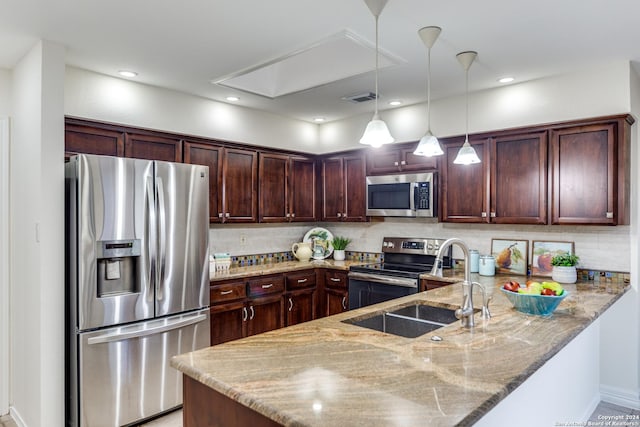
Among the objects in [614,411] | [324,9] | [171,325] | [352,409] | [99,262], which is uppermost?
[324,9]

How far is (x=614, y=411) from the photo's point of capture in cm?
313

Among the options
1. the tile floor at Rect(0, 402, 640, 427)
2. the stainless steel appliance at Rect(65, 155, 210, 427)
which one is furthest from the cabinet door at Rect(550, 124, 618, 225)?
the stainless steel appliance at Rect(65, 155, 210, 427)

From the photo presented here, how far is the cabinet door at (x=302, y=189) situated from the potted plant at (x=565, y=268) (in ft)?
8.43

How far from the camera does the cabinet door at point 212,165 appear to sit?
388 cm

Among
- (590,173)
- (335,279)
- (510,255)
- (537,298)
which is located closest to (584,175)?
(590,173)

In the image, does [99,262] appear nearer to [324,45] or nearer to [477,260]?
[324,45]

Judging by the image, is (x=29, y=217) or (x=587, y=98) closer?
(x=29, y=217)

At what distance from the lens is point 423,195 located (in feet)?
13.5

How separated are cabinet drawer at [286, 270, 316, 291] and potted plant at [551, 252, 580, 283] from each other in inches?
89.3

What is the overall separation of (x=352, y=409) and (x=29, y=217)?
105 inches

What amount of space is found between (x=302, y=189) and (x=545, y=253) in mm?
2574

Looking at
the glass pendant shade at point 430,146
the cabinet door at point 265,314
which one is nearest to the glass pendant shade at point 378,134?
the glass pendant shade at point 430,146

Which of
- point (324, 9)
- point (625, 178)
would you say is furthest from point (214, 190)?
point (625, 178)

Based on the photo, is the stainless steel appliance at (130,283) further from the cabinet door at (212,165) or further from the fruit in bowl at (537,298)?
the fruit in bowl at (537,298)
